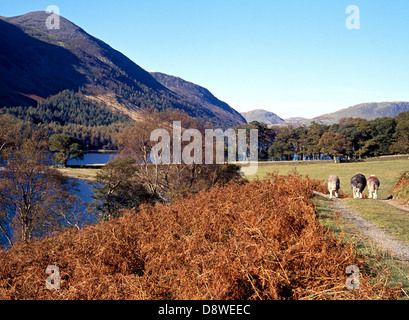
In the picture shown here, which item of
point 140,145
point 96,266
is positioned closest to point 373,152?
point 140,145

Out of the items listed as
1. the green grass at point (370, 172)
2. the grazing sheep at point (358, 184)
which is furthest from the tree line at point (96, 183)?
the grazing sheep at point (358, 184)

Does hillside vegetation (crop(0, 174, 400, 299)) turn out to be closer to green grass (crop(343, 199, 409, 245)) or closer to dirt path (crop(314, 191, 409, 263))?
dirt path (crop(314, 191, 409, 263))

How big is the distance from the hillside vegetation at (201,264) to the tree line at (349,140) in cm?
7588

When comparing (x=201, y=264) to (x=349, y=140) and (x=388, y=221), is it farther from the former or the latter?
(x=349, y=140)

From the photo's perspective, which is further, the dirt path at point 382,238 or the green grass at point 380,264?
the dirt path at point 382,238

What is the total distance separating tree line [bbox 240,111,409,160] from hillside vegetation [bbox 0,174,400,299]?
7588 cm

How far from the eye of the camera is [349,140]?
267 feet

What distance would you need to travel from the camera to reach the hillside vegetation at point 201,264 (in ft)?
13.2

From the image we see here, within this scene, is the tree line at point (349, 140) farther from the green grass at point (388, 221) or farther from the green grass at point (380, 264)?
the green grass at point (380, 264)

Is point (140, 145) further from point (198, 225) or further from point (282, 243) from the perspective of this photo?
point (282, 243)

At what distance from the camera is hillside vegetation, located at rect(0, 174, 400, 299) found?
401cm

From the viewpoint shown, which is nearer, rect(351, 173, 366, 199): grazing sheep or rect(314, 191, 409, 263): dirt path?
rect(314, 191, 409, 263): dirt path

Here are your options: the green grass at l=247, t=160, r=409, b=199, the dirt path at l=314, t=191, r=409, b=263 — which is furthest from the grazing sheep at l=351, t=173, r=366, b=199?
the dirt path at l=314, t=191, r=409, b=263

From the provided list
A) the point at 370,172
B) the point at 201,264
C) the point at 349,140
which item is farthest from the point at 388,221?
the point at 349,140
